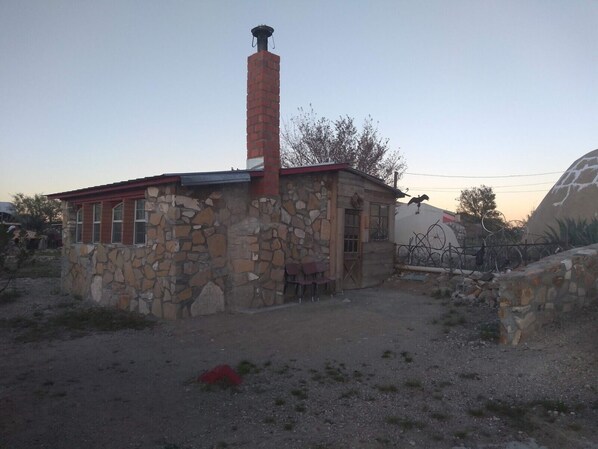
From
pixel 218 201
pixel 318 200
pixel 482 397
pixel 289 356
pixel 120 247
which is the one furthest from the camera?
pixel 318 200

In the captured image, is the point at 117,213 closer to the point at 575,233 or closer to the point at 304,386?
the point at 304,386

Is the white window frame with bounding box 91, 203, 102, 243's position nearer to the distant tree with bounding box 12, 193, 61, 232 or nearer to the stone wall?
the stone wall

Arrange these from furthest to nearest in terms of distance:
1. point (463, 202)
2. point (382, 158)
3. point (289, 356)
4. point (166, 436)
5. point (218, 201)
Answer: point (463, 202)
point (382, 158)
point (218, 201)
point (289, 356)
point (166, 436)

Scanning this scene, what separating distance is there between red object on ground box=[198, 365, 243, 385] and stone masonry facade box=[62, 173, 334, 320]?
11.2 feet

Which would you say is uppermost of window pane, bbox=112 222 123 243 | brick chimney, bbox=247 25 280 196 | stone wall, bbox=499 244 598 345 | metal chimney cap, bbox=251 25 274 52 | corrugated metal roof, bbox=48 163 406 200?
metal chimney cap, bbox=251 25 274 52

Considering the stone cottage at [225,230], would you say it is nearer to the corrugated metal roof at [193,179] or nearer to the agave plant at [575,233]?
the corrugated metal roof at [193,179]

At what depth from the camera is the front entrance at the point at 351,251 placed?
11781mm

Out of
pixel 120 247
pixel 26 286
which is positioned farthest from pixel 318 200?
pixel 26 286

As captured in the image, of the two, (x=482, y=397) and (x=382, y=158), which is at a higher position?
(x=382, y=158)

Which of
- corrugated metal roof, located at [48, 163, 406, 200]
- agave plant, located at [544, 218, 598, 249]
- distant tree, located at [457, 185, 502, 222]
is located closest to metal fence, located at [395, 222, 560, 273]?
agave plant, located at [544, 218, 598, 249]

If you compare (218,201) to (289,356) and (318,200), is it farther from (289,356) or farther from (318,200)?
(289,356)

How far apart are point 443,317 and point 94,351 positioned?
5.98 m

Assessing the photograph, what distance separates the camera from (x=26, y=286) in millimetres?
13305

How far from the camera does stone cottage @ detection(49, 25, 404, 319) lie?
335 inches
